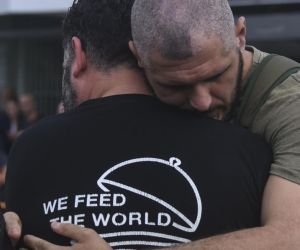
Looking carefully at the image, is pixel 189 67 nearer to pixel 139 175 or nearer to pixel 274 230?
pixel 139 175

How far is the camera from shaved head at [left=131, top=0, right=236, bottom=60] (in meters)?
1.65

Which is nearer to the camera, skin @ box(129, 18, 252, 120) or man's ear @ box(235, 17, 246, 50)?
skin @ box(129, 18, 252, 120)

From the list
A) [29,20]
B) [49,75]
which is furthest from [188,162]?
[49,75]

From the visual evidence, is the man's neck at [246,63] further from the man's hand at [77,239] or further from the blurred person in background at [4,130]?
the blurred person in background at [4,130]

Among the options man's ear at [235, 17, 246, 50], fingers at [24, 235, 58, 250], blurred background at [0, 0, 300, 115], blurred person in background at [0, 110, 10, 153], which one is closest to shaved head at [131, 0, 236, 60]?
man's ear at [235, 17, 246, 50]

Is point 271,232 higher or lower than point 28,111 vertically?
higher

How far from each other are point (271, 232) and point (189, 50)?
477 millimetres

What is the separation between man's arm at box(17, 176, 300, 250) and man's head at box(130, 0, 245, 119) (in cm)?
29

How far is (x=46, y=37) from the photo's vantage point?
10.9 metres

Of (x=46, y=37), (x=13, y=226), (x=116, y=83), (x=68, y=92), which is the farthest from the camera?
(x=46, y=37)

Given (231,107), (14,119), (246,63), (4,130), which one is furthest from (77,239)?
(14,119)

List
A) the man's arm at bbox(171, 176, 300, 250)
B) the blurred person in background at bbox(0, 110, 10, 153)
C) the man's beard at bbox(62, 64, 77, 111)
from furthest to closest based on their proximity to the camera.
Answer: the blurred person in background at bbox(0, 110, 10, 153), the man's beard at bbox(62, 64, 77, 111), the man's arm at bbox(171, 176, 300, 250)

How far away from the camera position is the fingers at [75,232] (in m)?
1.64

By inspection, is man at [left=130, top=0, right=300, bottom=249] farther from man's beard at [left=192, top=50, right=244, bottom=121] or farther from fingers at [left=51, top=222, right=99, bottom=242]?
fingers at [left=51, top=222, right=99, bottom=242]
